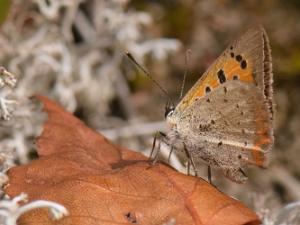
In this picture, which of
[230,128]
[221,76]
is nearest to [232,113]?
[230,128]

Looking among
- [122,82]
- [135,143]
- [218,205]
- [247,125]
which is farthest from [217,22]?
[218,205]

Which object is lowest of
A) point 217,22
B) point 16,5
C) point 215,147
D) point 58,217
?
point 58,217

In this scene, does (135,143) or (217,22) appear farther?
(217,22)

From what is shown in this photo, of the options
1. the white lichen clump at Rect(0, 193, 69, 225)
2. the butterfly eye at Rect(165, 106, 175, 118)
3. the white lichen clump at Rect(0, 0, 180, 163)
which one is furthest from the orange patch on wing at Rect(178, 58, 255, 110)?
the white lichen clump at Rect(0, 0, 180, 163)

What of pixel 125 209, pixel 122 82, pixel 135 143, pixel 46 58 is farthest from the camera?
pixel 122 82

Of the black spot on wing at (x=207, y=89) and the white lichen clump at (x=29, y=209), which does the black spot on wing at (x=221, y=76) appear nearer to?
the black spot on wing at (x=207, y=89)

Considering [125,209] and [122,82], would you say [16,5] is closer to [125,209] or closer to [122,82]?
[122,82]

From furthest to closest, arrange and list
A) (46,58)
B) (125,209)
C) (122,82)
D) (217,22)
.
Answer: (217,22) < (122,82) < (46,58) < (125,209)
